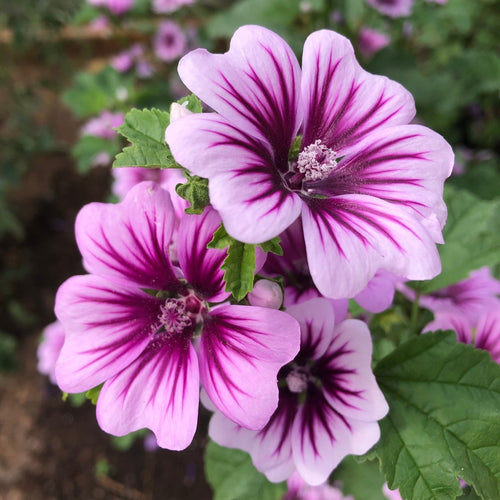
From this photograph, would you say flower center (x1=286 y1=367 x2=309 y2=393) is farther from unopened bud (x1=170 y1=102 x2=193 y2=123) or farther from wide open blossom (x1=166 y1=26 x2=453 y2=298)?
unopened bud (x1=170 y1=102 x2=193 y2=123)

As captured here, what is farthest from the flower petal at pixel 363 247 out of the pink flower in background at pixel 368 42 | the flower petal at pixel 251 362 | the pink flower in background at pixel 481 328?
the pink flower in background at pixel 368 42

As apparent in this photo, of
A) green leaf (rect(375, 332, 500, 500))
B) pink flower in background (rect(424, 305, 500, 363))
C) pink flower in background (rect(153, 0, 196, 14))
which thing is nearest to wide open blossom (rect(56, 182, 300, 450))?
green leaf (rect(375, 332, 500, 500))

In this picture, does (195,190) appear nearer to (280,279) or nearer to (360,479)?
(280,279)

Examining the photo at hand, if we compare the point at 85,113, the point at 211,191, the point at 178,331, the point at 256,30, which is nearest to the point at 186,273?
the point at 178,331

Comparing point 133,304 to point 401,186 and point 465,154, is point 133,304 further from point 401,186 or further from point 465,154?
point 465,154

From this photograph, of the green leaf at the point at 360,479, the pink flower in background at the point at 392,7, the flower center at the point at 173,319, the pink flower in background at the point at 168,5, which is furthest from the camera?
the pink flower in background at the point at 168,5

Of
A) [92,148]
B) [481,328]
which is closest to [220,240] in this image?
[481,328]

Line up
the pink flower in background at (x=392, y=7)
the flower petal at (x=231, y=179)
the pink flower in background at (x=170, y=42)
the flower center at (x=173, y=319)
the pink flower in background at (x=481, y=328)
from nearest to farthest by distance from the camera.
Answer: the flower petal at (x=231, y=179), the flower center at (x=173, y=319), the pink flower in background at (x=481, y=328), the pink flower in background at (x=392, y=7), the pink flower in background at (x=170, y=42)

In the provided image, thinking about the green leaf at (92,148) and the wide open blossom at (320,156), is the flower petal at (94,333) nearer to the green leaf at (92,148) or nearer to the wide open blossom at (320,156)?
the wide open blossom at (320,156)
